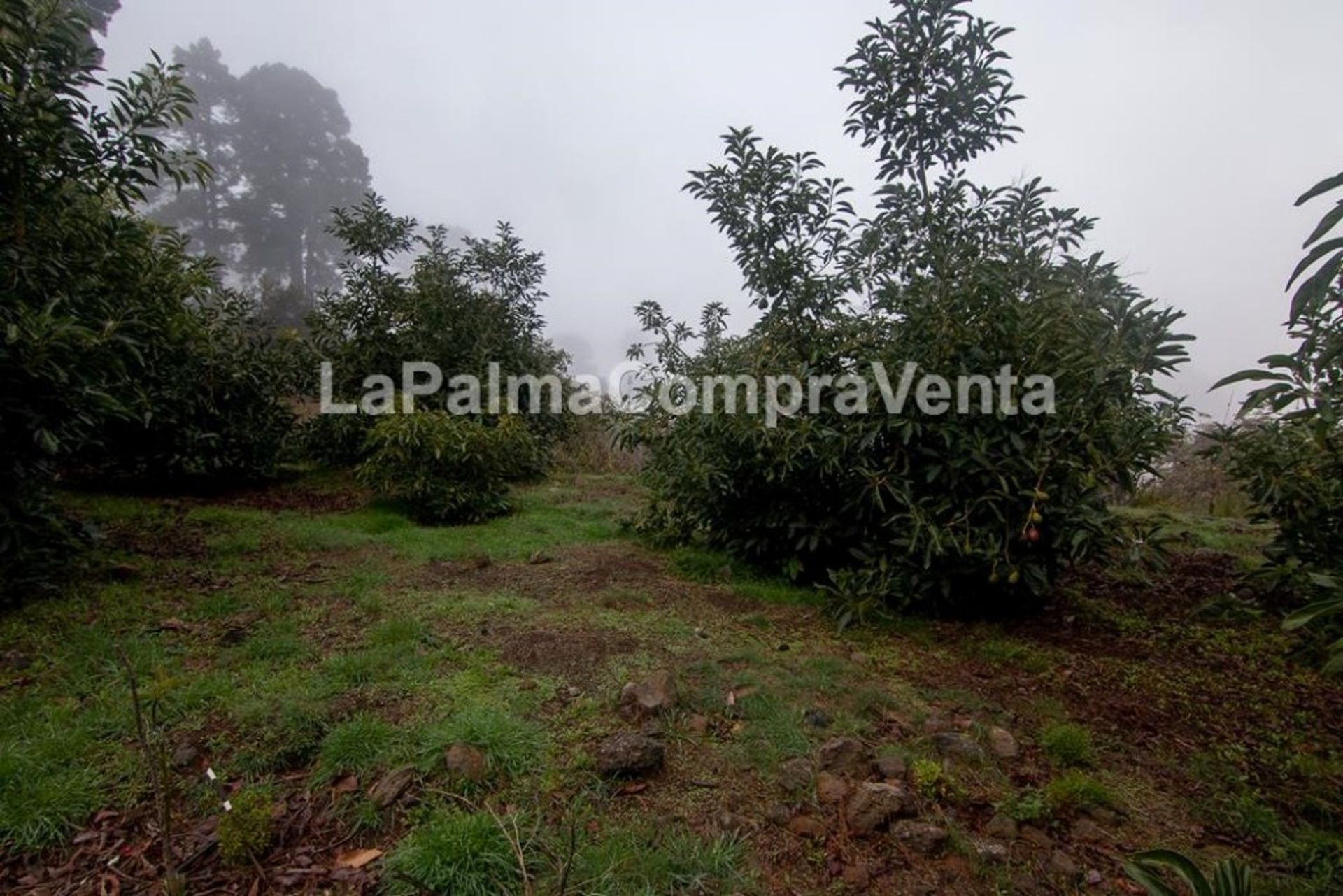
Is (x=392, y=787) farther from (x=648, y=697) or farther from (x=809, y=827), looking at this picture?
(x=809, y=827)

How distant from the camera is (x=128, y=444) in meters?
5.52

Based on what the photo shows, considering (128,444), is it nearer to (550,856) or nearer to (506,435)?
(506,435)

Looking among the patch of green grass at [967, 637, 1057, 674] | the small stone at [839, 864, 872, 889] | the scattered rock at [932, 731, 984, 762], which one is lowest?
the small stone at [839, 864, 872, 889]

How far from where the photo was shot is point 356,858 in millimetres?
1605

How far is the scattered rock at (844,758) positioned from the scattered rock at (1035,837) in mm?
422

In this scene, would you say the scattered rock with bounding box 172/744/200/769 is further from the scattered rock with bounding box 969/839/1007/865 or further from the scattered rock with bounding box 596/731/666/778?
the scattered rock with bounding box 969/839/1007/865

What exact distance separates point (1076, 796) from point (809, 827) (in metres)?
0.80

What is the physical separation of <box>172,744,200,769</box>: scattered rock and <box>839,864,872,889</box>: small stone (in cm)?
189

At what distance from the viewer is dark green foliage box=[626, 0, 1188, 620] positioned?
2953mm

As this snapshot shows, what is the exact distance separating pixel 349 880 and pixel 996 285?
341 cm

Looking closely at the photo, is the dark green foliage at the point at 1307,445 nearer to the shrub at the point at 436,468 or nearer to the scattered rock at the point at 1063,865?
the scattered rock at the point at 1063,865

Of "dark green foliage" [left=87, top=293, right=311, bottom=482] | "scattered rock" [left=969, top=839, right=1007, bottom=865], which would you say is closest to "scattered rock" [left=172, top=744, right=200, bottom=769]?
"scattered rock" [left=969, top=839, right=1007, bottom=865]

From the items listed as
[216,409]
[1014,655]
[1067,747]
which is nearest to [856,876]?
[1067,747]

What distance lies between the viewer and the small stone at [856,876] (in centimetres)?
154
